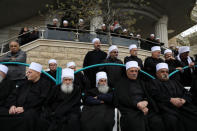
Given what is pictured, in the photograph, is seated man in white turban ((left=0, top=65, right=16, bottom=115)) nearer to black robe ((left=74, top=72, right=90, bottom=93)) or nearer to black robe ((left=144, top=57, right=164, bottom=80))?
black robe ((left=74, top=72, right=90, bottom=93))

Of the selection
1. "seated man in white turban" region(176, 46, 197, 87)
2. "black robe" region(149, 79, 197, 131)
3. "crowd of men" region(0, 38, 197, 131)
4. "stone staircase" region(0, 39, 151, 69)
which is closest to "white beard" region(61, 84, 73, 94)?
"crowd of men" region(0, 38, 197, 131)

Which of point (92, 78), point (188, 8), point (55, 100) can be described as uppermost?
point (188, 8)

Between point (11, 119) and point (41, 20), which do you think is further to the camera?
point (41, 20)

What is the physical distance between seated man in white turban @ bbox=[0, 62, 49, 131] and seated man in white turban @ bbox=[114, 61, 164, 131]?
162 cm

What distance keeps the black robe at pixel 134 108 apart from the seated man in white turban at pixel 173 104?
0.50 ft

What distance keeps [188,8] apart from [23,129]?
1962cm

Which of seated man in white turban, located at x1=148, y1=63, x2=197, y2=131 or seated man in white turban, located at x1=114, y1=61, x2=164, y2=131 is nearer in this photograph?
seated man in white turban, located at x1=114, y1=61, x2=164, y2=131

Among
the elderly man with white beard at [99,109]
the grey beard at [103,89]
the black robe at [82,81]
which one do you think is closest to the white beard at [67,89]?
the elderly man with white beard at [99,109]

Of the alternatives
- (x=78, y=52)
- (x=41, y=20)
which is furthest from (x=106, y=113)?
(x=41, y=20)

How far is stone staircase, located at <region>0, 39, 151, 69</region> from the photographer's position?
956cm

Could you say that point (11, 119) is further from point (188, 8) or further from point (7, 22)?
point (188, 8)

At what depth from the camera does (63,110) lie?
2854 millimetres

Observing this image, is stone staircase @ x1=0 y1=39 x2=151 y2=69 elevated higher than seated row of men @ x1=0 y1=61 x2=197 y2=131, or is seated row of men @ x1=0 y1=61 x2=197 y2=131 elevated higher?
stone staircase @ x1=0 y1=39 x2=151 y2=69

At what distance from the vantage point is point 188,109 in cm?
303
